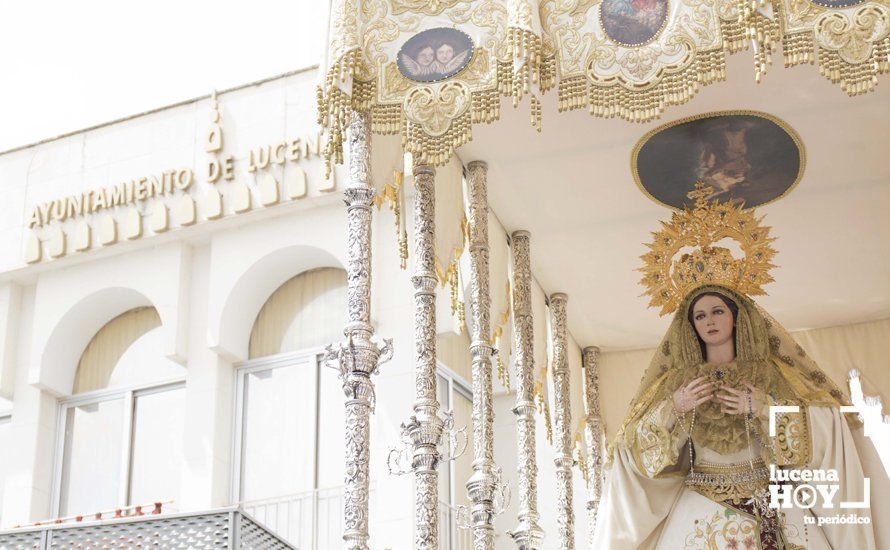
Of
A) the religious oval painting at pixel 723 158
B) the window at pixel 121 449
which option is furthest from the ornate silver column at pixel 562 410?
the window at pixel 121 449

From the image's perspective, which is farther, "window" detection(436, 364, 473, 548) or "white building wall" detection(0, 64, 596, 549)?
"white building wall" detection(0, 64, 596, 549)

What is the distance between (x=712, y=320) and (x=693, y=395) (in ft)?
2.22

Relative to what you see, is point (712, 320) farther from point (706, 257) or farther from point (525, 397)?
point (525, 397)

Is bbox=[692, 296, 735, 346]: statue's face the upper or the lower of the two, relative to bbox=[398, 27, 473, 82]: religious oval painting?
lower

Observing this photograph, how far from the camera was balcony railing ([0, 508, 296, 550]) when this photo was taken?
9.26m

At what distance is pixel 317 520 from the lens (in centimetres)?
1477

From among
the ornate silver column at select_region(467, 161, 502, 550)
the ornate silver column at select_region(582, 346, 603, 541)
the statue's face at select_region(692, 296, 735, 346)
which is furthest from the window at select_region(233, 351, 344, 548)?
the statue's face at select_region(692, 296, 735, 346)

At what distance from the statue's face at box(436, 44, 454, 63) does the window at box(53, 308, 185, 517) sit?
970 cm

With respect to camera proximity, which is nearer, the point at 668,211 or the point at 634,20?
the point at 634,20

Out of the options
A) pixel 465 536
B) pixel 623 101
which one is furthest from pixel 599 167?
pixel 465 536

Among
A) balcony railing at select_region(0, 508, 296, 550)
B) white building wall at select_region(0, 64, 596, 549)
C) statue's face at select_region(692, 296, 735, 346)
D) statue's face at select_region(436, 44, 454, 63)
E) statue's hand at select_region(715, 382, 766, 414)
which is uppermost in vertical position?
white building wall at select_region(0, 64, 596, 549)

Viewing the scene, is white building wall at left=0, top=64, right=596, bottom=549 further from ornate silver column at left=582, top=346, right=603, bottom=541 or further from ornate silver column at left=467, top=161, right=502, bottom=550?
ornate silver column at left=467, top=161, right=502, bottom=550

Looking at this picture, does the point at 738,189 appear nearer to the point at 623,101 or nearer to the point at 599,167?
the point at 599,167

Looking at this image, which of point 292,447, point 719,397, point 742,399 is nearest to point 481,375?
point 719,397
